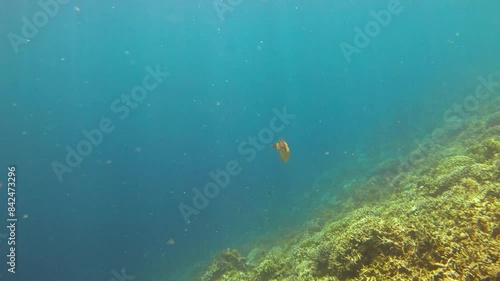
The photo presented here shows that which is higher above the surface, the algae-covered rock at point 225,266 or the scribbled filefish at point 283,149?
the scribbled filefish at point 283,149

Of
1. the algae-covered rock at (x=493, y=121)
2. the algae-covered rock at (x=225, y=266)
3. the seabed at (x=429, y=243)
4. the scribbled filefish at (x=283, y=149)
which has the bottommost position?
the algae-covered rock at (x=493, y=121)

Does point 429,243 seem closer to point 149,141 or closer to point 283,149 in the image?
point 283,149

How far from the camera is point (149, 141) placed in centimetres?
11194

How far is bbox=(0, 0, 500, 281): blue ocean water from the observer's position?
106ft

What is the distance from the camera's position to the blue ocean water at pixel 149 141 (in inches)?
1269

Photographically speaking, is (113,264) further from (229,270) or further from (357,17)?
(357,17)

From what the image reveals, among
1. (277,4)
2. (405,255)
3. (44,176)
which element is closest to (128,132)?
(44,176)

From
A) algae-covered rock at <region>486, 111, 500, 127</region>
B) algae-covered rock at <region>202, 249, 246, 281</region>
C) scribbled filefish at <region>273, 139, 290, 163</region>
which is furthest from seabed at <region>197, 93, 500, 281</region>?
algae-covered rock at <region>486, 111, 500, 127</region>

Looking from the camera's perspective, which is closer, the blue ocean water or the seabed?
the seabed

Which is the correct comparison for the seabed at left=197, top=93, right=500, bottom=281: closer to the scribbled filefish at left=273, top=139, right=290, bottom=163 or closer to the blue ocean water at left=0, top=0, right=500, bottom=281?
the scribbled filefish at left=273, top=139, right=290, bottom=163

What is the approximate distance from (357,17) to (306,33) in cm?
3536

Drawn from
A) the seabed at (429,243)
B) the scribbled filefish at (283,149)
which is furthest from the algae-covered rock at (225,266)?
the scribbled filefish at (283,149)

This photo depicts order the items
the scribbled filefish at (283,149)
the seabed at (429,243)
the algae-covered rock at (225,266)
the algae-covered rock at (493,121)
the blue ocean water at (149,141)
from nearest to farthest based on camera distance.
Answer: the seabed at (429,243) < the scribbled filefish at (283,149) < the algae-covered rock at (225,266) < the algae-covered rock at (493,121) < the blue ocean water at (149,141)

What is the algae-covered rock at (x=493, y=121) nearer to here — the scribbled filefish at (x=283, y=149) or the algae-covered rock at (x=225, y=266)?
the scribbled filefish at (x=283, y=149)
